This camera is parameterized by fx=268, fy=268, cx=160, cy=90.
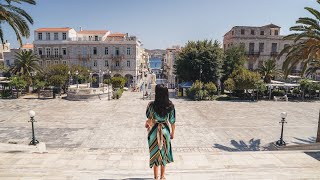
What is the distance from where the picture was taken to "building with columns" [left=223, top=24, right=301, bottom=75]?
47.4 metres

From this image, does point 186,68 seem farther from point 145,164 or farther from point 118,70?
point 145,164

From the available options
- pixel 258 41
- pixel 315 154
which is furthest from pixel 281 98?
pixel 315 154

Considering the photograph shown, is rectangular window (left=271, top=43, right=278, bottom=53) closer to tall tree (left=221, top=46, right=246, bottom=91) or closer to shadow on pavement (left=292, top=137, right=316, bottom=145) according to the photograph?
tall tree (left=221, top=46, right=246, bottom=91)

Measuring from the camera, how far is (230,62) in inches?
1535

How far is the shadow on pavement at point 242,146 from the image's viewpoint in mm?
13873

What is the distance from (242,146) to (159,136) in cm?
998

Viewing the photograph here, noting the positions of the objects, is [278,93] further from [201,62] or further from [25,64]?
[25,64]

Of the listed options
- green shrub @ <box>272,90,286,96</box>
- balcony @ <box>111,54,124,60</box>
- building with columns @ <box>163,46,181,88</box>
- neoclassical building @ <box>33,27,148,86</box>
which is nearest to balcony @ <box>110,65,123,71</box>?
neoclassical building @ <box>33,27,148,86</box>

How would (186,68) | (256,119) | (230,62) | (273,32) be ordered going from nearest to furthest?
1. (256,119)
2. (186,68)
3. (230,62)
4. (273,32)

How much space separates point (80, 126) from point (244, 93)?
22.2 m

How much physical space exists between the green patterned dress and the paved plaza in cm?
106

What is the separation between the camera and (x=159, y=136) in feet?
18.5

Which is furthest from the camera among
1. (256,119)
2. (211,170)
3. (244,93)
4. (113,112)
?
(244,93)

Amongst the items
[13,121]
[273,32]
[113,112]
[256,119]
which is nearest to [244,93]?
[256,119]
